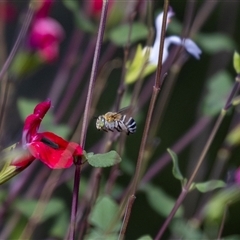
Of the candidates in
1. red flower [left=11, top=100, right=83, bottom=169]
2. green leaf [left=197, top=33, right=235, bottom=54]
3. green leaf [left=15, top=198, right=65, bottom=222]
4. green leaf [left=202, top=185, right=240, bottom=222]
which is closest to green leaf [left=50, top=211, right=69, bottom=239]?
green leaf [left=15, top=198, right=65, bottom=222]

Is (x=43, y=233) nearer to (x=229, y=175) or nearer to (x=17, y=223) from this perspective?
(x=17, y=223)

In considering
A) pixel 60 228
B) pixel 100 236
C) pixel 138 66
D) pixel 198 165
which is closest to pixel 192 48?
pixel 138 66

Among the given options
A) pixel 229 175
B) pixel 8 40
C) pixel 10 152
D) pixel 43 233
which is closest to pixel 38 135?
pixel 10 152

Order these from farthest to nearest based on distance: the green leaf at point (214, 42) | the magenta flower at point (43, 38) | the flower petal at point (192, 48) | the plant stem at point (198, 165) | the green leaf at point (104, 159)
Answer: the green leaf at point (214, 42), the magenta flower at point (43, 38), the flower petal at point (192, 48), the plant stem at point (198, 165), the green leaf at point (104, 159)

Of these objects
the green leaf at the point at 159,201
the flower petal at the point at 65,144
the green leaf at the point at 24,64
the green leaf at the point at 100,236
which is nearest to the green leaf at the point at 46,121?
the green leaf at the point at 24,64

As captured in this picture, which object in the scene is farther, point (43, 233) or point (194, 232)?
point (43, 233)

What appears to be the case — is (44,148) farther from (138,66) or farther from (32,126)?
(138,66)

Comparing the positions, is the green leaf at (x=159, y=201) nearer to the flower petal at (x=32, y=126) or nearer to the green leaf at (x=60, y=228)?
the green leaf at (x=60, y=228)

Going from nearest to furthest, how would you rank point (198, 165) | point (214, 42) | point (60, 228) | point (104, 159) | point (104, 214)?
point (104, 159), point (198, 165), point (104, 214), point (60, 228), point (214, 42)
